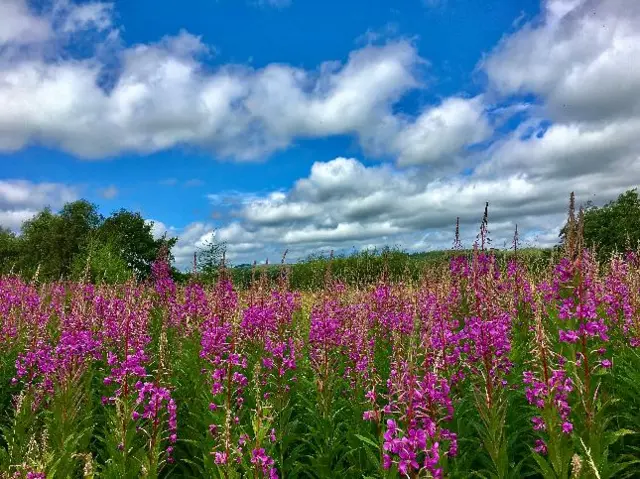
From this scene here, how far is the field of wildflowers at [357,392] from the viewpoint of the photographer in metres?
4.32

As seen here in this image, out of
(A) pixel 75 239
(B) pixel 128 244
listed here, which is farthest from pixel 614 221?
(A) pixel 75 239

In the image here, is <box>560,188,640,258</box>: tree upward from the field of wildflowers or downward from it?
upward

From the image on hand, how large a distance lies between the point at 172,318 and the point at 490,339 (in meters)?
7.68

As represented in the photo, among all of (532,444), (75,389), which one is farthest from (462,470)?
(75,389)

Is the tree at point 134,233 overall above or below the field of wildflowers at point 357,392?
above

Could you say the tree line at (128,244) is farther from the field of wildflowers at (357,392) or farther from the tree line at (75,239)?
the field of wildflowers at (357,392)

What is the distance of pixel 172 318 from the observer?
1074 centimetres

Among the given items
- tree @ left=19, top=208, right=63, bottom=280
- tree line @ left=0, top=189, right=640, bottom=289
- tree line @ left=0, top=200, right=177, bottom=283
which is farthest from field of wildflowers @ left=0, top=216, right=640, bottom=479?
tree @ left=19, top=208, right=63, bottom=280

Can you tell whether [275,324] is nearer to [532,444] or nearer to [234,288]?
[234,288]

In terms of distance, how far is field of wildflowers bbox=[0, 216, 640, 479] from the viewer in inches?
170

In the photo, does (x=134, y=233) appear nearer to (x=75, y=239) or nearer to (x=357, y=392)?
(x=75, y=239)

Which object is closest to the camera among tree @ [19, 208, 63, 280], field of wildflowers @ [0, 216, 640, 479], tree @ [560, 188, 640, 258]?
field of wildflowers @ [0, 216, 640, 479]

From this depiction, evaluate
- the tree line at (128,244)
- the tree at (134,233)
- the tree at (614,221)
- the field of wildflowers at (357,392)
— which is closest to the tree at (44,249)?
the tree line at (128,244)

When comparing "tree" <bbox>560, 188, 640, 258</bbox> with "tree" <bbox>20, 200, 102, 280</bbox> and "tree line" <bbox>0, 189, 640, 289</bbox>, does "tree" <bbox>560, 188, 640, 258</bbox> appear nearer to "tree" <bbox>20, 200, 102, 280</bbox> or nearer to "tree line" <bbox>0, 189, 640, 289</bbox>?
"tree line" <bbox>0, 189, 640, 289</bbox>
